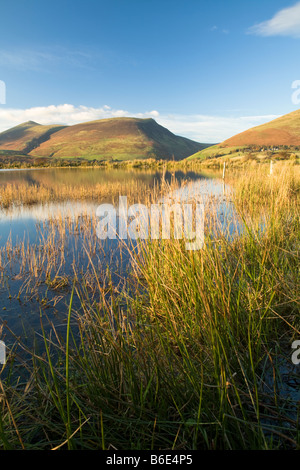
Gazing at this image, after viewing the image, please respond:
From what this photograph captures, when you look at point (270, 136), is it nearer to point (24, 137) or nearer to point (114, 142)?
point (114, 142)

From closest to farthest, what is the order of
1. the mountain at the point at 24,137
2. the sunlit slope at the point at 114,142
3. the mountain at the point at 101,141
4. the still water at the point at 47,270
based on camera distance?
the still water at the point at 47,270, the sunlit slope at the point at 114,142, the mountain at the point at 101,141, the mountain at the point at 24,137

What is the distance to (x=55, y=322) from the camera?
298 centimetres

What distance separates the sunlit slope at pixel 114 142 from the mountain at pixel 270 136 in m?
24.9

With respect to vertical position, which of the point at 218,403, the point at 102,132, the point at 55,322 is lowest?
the point at 55,322

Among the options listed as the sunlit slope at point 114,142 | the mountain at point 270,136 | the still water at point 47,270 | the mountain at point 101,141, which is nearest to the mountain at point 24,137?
the mountain at point 101,141

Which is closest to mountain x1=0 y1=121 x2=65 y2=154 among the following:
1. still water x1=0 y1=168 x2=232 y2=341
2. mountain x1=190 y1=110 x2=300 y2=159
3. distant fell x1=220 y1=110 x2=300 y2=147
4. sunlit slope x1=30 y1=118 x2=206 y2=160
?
sunlit slope x1=30 y1=118 x2=206 y2=160

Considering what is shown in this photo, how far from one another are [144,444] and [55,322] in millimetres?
2147

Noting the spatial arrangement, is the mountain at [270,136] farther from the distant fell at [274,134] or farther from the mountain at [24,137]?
the mountain at [24,137]

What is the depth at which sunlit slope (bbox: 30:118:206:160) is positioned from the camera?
89625 mm

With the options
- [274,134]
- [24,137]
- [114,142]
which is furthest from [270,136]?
[24,137]

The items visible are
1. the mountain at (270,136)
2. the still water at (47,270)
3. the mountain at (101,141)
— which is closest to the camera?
the still water at (47,270)

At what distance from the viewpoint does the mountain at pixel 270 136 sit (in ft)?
152
